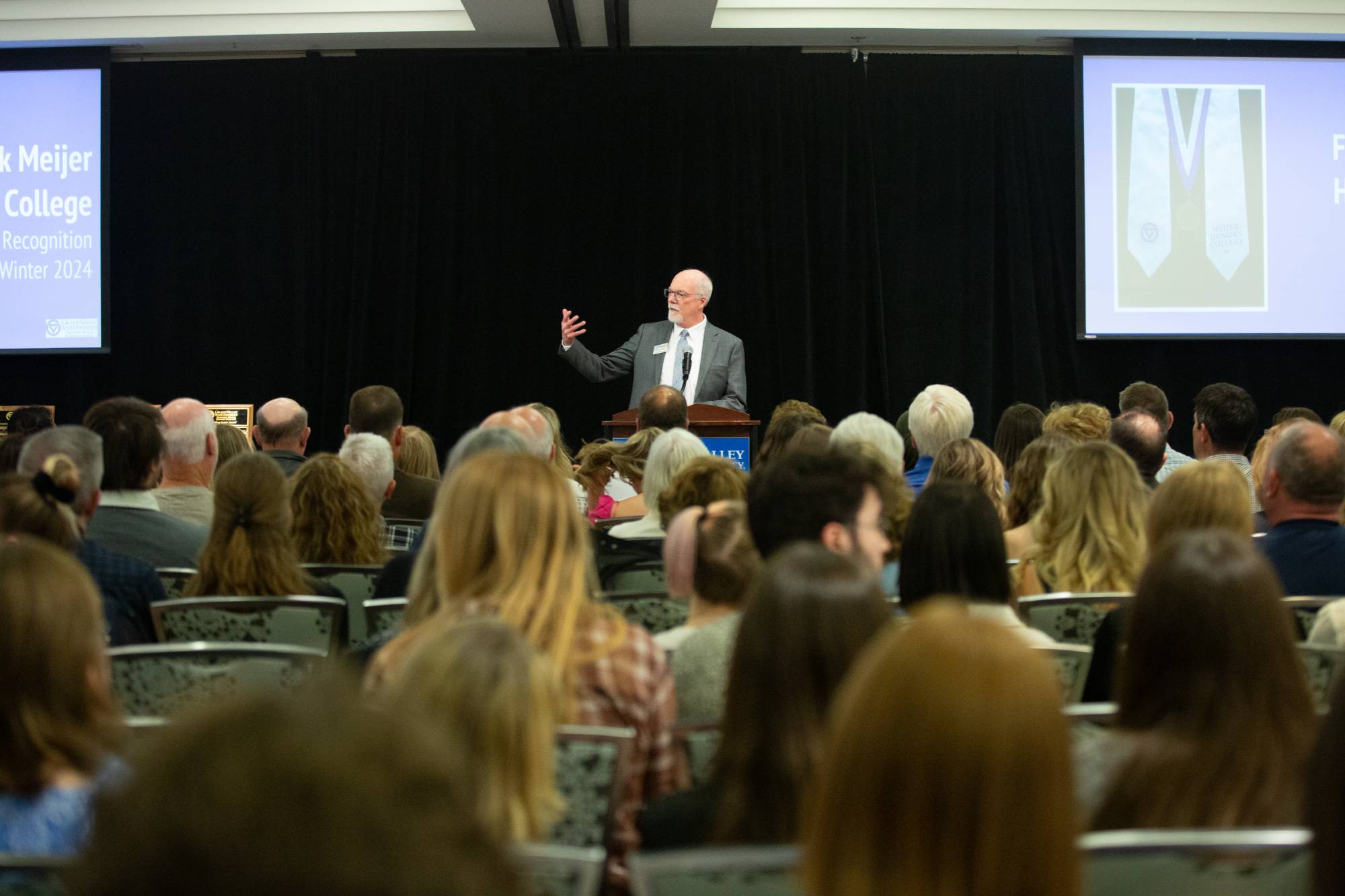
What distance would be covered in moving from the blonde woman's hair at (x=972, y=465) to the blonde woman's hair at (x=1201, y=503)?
1.10 metres

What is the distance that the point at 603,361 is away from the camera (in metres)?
7.85

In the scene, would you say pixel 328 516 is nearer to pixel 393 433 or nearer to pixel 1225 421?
pixel 393 433

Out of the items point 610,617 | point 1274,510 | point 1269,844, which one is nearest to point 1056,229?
point 1274,510

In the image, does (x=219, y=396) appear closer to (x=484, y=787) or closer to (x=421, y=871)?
(x=484, y=787)

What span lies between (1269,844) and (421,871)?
3.40ft

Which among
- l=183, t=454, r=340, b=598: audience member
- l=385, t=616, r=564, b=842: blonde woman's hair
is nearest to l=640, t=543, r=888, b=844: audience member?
l=385, t=616, r=564, b=842: blonde woman's hair

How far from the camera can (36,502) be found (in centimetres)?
262

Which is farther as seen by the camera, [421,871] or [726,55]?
[726,55]

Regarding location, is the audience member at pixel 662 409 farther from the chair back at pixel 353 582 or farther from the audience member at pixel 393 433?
the chair back at pixel 353 582

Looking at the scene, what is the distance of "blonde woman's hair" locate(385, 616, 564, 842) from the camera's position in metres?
1.35

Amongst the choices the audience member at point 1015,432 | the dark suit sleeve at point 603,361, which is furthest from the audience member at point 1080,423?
the dark suit sleeve at point 603,361

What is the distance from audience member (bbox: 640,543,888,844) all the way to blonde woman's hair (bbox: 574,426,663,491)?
9.66 feet

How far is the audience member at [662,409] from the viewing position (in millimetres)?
5410

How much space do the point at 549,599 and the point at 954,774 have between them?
1.11 m
